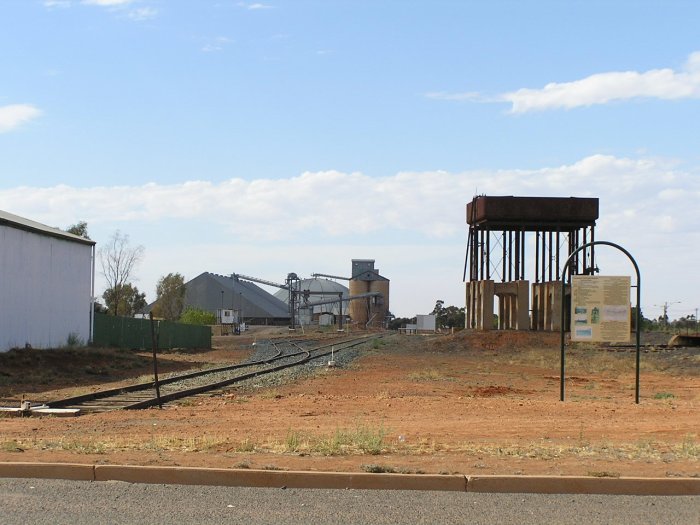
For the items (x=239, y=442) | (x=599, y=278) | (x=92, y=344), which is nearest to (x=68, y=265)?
(x=92, y=344)

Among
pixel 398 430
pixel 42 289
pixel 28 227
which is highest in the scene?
pixel 28 227

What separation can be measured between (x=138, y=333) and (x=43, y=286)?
561 inches

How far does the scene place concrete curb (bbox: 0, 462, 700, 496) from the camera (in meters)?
9.72

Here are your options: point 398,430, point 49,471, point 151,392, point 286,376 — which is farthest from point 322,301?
point 49,471

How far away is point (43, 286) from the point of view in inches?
1671

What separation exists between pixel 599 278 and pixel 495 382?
10410mm

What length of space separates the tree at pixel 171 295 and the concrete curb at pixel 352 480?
118m

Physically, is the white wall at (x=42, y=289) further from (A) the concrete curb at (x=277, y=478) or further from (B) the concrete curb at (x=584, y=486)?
(B) the concrete curb at (x=584, y=486)

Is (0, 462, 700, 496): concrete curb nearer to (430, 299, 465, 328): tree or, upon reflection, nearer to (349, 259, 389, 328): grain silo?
(349, 259, 389, 328): grain silo

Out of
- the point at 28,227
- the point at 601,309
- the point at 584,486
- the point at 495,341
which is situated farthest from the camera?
the point at 495,341

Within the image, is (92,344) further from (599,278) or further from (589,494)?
(589,494)

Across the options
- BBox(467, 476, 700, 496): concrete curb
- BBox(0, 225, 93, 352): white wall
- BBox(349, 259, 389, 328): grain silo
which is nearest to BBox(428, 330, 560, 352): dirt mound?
BBox(0, 225, 93, 352): white wall

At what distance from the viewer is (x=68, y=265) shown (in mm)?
45875

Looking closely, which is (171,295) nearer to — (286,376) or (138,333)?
(138,333)
